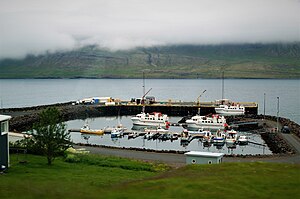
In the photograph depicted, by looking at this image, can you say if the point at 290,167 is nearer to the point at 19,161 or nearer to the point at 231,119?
the point at 19,161

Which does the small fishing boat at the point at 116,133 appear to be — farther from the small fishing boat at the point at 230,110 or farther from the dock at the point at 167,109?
the small fishing boat at the point at 230,110

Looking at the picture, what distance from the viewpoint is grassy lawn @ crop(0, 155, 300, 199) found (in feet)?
71.3

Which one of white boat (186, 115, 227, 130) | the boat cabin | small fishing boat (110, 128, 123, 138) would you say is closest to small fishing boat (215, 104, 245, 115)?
white boat (186, 115, 227, 130)

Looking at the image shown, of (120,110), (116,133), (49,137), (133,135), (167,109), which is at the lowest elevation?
(133,135)

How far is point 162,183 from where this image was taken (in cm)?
2444

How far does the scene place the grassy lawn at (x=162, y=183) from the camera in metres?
21.7

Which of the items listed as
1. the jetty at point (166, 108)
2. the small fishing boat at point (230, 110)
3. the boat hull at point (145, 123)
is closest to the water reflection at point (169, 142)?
the boat hull at point (145, 123)

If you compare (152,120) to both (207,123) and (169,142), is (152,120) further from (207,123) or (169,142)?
(169,142)

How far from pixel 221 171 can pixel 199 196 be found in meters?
7.89

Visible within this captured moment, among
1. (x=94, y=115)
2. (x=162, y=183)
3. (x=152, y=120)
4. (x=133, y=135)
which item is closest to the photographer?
(x=162, y=183)

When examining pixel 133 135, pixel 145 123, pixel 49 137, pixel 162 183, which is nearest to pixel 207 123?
pixel 145 123

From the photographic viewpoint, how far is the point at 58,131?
1411 inches

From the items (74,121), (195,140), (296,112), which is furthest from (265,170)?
(296,112)

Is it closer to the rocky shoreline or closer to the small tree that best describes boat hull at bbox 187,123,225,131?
Result: the rocky shoreline
